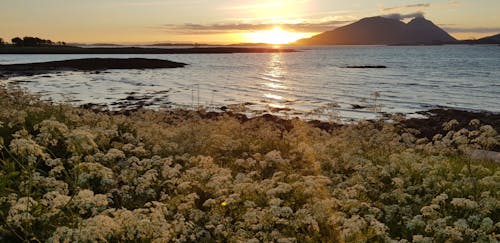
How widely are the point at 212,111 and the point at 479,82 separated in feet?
115

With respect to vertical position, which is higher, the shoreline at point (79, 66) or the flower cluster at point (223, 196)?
the flower cluster at point (223, 196)

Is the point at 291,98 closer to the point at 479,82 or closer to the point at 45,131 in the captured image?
the point at 479,82

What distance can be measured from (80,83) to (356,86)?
3121cm

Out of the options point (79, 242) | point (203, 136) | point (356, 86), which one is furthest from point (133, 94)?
point (79, 242)

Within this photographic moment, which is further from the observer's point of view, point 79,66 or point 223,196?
point 79,66

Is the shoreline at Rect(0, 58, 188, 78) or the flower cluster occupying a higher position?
the flower cluster

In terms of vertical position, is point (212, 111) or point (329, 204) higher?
point (329, 204)

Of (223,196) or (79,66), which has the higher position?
(223,196)

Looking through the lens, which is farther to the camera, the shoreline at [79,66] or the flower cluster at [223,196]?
the shoreline at [79,66]

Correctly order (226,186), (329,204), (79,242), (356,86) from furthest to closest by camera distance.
Result: 1. (356,86)
2. (226,186)
3. (329,204)
4. (79,242)

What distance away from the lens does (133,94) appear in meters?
41.8

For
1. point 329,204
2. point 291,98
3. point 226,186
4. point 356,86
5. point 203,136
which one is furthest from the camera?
point 356,86

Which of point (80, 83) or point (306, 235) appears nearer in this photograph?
point (306, 235)

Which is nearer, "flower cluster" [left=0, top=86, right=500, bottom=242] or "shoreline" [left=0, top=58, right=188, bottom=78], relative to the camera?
"flower cluster" [left=0, top=86, right=500, bottom=242]
